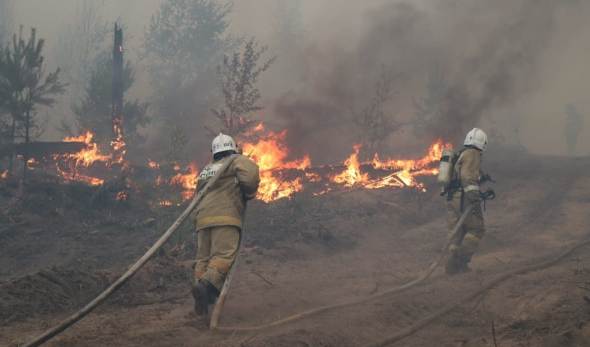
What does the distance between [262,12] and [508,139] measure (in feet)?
119

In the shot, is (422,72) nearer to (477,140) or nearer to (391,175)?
(391,175)

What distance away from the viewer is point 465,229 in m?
8.40

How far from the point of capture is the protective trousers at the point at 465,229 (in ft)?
26.5

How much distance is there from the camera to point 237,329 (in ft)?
16.1

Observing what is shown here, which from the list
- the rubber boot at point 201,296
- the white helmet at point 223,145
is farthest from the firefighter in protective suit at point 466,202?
the rubber boot at point 201,296

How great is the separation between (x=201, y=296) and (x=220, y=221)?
2.77 feet

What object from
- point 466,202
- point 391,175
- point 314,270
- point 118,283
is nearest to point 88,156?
point 391,175

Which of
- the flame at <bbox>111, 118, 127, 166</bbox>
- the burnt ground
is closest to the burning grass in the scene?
the flame at <bbox>111, 118, 127, 166</bbox>

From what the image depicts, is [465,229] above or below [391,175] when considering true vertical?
below

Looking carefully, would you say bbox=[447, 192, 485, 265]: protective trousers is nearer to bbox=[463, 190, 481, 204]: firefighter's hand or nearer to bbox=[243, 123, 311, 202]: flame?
bbox=[463, 190, 481, 204]: firefighter's hand

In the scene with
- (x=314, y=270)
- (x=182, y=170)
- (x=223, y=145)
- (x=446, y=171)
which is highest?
(x=182, y=170)

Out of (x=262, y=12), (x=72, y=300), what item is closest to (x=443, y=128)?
(x=72, y=300)

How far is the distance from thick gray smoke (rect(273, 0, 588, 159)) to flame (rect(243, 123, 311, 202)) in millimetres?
1984

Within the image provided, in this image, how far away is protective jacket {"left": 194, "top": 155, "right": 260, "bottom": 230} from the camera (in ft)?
18.3
